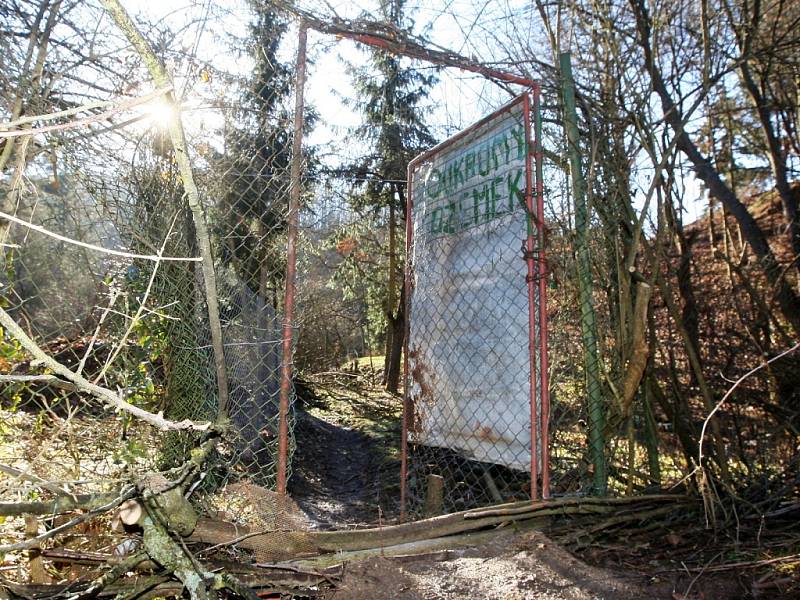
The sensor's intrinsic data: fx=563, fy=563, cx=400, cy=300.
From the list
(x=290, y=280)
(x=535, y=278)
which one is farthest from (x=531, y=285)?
(x=290, y=280)

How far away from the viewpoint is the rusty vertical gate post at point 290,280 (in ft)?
9.04

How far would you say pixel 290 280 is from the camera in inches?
111

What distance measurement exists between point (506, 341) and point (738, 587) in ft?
4.86

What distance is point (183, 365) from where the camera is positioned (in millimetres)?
3826

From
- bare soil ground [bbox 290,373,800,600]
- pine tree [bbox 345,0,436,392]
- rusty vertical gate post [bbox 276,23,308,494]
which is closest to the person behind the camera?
bare soil ground [bbox 290,373,800,600]

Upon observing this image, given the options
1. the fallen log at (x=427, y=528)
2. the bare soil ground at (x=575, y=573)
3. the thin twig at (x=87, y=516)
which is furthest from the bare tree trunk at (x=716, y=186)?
the thin twig at (x=87, y=516)

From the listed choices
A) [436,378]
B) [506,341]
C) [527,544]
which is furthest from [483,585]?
[436,378]

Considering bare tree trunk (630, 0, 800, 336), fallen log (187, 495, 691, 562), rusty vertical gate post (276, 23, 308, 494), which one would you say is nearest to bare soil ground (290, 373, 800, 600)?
fallen log (187, 495, 691, 562)

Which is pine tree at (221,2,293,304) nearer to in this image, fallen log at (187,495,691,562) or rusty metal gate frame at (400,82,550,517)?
rusty metal gate frame at (400,82,550,517)

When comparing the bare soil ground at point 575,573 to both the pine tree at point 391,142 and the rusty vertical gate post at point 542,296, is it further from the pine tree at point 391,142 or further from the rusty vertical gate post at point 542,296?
the pine tree at point 391,142

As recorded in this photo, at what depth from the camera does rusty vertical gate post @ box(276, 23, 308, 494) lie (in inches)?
108

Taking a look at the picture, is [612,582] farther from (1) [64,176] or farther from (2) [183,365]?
(1) [64,176]

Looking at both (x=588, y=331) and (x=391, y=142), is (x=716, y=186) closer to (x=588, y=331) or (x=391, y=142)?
(x=588, y=331)

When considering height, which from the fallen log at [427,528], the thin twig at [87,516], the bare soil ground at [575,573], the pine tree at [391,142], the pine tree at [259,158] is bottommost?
the bare soil ground at [575,573]
